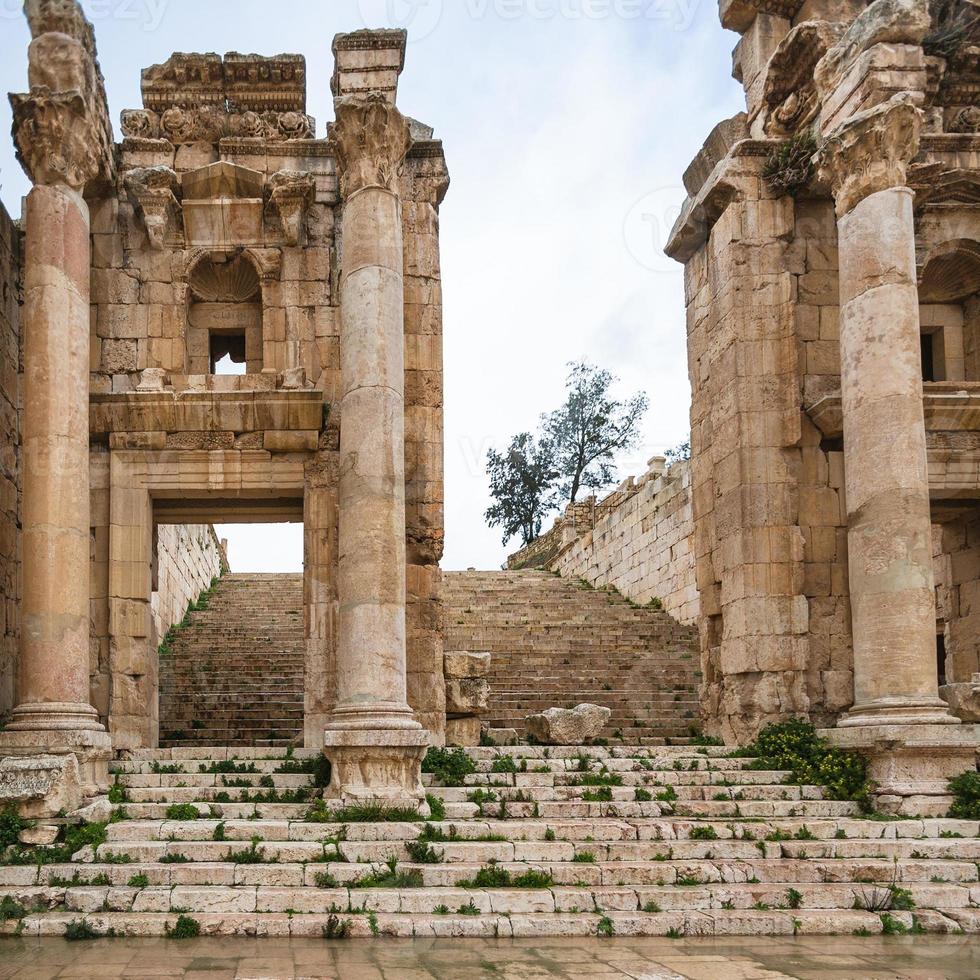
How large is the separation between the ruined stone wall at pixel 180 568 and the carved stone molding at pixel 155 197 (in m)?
4.58

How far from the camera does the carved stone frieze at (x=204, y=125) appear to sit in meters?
16.9

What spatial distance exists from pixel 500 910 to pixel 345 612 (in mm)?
4528

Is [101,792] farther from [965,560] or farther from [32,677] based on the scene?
[965,560]

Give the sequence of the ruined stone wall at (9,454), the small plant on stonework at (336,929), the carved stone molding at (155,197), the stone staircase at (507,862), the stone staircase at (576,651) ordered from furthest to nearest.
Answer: the stone staircase at (576,651) → the carved stone molding at (155,197) → the ruined stone wall at (9,454) → the stone staircase at (507,862) → the small plant on stonework at (336,929)

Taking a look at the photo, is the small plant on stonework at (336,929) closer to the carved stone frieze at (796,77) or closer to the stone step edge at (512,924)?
the stone step edge at (512,924)

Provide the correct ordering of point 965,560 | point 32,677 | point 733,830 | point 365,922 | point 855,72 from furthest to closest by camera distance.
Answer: point 965,560, point 855,72, point 32,677, point 733,830, point 365,922

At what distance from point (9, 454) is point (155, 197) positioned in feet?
13.1

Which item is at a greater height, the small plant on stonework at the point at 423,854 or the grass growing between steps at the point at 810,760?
the grass growing between steps at the point at 810,760

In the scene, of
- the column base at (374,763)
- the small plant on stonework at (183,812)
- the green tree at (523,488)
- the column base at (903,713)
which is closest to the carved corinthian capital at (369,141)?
the column base at (374,763)

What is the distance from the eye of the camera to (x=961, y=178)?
16688 mm

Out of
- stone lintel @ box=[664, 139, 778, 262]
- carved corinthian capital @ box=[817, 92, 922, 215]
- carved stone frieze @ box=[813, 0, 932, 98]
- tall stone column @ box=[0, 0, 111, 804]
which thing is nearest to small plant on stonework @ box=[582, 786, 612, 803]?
tall stone column @ box=[0, 0, 111, 804]

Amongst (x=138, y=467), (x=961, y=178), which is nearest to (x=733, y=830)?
(x=138, y=467)

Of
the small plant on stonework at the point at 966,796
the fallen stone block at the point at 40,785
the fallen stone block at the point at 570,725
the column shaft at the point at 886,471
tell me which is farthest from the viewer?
the fallen stone block at the point at 570,725

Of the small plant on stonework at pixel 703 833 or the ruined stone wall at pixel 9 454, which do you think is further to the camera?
the ruined stone wall at pixel 9 454
